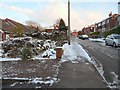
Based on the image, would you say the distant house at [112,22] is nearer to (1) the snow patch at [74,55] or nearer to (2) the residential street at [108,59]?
(2) the residential street at [108,59]

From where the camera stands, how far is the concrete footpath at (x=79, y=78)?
834 cm

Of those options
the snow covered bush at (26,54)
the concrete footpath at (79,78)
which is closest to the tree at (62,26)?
the snow covered bush at (26,54)

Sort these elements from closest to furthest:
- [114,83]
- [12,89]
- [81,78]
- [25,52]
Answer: [12,89] → [114,83] → [81,78] → [25,52]

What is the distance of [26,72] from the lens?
10.7m

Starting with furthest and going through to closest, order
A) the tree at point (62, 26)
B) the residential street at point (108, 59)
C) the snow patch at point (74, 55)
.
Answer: the tree at point (62, 26) → the snow patch at point (74, 55) → the residential street at point (108, 59)

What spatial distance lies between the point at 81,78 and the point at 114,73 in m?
1.94

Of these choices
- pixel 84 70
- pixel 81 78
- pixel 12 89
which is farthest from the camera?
pixel 84 70

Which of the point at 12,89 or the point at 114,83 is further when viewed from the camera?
the point at 114,83

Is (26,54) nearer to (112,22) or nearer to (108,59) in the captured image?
(108,59)

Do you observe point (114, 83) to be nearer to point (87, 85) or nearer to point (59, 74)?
point (87, 85)

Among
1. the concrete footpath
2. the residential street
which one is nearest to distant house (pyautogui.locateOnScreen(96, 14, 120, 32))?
the residential street

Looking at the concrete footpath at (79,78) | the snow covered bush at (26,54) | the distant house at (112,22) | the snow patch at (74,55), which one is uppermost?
the distant house at (112,22)

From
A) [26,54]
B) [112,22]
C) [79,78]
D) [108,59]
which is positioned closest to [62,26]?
[112,22]

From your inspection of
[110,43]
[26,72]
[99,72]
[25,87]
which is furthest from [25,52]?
[110,43]
